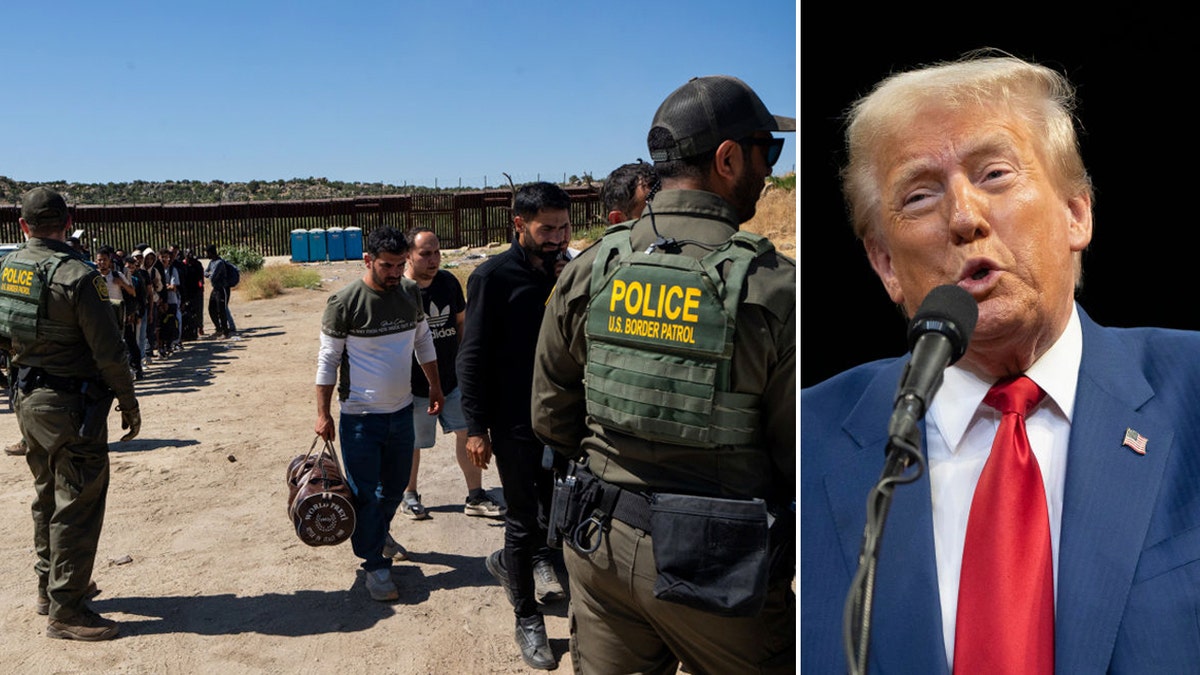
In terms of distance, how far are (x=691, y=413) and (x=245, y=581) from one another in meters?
3.90

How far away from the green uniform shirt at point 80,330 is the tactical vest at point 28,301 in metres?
0.02

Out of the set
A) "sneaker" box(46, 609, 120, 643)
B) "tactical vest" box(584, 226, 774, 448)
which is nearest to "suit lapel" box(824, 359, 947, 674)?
"tactical vest" box(584, 226, 774, 448)

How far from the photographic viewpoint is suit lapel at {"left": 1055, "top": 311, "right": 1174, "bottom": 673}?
105 cm

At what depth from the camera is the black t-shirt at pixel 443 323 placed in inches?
227

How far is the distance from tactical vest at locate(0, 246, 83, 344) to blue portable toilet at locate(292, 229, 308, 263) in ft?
89.4

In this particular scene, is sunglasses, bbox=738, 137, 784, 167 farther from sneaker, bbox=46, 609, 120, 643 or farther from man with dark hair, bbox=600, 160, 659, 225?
sneaker, bbox=46, 609, 120, 643

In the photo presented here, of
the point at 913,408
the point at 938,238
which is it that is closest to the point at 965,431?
the point at 938,238

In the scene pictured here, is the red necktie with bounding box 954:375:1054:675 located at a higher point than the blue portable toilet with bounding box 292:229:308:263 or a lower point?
lower

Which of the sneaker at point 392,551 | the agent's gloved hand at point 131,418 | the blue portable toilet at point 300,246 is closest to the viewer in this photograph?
the agent's gloved hand at point 131,418

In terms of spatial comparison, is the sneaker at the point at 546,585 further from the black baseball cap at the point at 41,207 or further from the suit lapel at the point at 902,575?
the suit lapel at the point at 902,575

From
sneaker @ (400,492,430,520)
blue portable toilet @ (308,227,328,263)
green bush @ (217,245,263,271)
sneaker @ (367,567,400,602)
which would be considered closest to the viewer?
sneaker @ (367,567,400,602)

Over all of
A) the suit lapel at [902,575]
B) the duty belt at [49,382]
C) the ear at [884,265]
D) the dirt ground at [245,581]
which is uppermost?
the ear at [884,265]

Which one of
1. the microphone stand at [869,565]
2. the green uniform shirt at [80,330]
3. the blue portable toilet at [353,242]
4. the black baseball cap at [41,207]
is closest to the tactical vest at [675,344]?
the microphone stand at [869,565]

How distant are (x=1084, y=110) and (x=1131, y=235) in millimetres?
162
